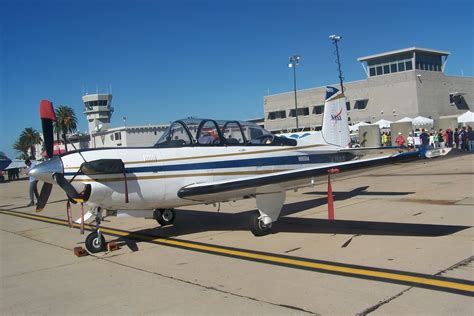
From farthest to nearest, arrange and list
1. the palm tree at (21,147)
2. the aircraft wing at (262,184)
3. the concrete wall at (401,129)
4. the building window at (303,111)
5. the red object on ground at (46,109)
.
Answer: the palm tree at (21,147) → the building window at (303,111) → the concrete wall at (401,129) → the red object on ground at (46,109) → the aircraft wing at (262,184)

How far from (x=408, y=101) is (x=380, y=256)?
5665 centimetres

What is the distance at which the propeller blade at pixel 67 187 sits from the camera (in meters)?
6.85

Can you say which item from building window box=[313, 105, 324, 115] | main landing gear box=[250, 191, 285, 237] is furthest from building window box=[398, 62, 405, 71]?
main landing gear box=[250, 191, 285, 237]

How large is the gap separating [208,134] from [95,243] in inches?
114

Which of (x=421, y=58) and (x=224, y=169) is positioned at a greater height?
(x=421, y=58)

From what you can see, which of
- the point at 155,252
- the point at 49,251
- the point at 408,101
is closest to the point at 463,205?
the point at 155,252

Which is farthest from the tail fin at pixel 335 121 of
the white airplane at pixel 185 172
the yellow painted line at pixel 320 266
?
the yellow painted line at pixel 320 266

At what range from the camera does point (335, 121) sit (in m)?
11.9

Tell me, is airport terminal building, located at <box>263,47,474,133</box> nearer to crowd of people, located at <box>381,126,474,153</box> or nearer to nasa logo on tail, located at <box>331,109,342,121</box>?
crowd of people, located at <box>381,126,474,153</box>

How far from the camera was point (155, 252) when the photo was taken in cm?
726

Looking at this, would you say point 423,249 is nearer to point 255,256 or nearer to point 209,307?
point 255,256

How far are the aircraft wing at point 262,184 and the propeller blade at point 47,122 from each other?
8.78 feet

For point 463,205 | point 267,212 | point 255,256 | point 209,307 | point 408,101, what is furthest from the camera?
point 408,101

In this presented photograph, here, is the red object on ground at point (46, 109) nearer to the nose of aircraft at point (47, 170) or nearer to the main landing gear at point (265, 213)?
the nose of aircraft at point (47, 170)
